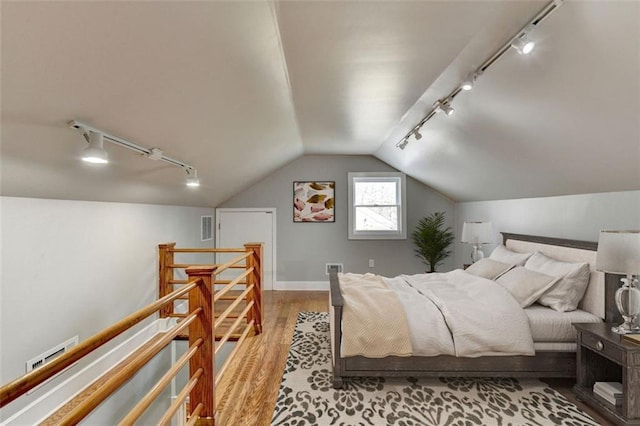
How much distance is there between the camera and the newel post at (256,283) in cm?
348

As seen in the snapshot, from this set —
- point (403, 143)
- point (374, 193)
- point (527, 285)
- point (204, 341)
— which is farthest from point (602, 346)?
point (374, 193)

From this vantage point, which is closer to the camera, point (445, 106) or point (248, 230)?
point (445, 106)

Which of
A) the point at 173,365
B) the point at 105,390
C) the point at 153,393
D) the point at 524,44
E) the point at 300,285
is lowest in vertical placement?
the point at 300,285

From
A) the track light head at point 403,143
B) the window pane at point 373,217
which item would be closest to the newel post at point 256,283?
the track light head at point 403,143

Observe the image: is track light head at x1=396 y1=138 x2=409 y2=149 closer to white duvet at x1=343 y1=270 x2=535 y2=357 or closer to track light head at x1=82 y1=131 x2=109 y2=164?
white duvet at x1=343 y1=270 x2=535 y2=357

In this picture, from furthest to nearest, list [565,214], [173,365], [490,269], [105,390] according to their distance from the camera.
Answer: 1. [490,269]
2. [565,214]
3. [173,365]
4. [105,390]

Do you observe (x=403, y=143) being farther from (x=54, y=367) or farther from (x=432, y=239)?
(x=54, y=367)

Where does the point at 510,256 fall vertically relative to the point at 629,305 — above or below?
above

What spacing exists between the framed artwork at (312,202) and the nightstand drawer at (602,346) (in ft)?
12.5

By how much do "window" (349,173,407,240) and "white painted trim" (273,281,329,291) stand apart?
101 centimetres

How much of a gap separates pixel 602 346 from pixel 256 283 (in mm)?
3063

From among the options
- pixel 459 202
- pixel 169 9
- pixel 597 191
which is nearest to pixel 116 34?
pixel 169 9

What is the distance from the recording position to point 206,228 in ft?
17.3

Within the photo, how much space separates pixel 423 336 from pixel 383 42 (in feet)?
6.90
